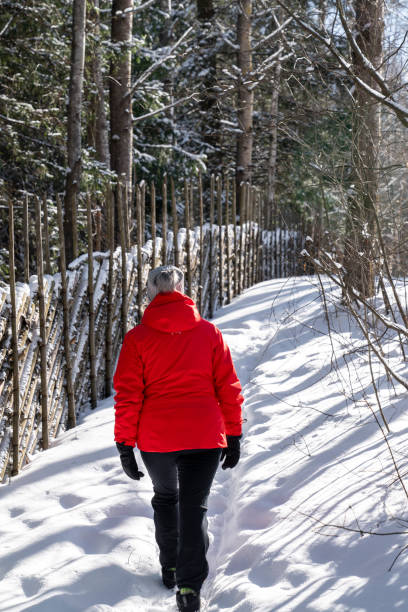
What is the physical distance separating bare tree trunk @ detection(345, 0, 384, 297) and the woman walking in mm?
892

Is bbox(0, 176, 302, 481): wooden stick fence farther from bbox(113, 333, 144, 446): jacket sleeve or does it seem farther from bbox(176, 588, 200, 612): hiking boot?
bbox(176, 588, 200, 612): hiking boot

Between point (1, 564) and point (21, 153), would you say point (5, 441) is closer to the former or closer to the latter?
Result: point (1, 564)

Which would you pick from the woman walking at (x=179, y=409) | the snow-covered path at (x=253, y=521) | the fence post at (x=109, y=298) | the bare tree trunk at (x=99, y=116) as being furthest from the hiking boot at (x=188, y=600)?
the bare tree trunk at (x=99, y=116)

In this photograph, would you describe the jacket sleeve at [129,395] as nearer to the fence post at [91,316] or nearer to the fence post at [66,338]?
the fence post at [66,338]

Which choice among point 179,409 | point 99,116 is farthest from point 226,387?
point 99,116

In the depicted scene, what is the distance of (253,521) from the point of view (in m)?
3.09

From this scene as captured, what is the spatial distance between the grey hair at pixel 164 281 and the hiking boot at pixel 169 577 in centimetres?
120

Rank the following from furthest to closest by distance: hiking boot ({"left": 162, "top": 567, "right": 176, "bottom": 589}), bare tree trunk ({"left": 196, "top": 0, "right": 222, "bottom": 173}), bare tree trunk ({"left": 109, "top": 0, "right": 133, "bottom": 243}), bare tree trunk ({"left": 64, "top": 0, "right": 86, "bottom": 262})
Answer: bare tree trunk ({"left": 196, "top": 0, "right": 222, "bottom": 173})
bare tree trunk ({"left": 109, "top": 0, "right": 133, "bottom": 243})
bare tree trunk ({"left": 64, "top": 0, "right": 86, "bottom": 262})
hiking boot ({"left": 162, "top": 567, "right": 176, "bottom": 589})

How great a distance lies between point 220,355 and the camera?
2.47 metres

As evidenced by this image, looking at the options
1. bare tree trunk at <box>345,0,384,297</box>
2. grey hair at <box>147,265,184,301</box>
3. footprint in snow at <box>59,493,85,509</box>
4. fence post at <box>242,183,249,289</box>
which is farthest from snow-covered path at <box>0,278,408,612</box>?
fence post at <box>242,183,249,289</box>

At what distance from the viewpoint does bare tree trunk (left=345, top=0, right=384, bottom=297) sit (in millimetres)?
3100

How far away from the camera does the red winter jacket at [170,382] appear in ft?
7.78

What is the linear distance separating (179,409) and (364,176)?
179 centimetres

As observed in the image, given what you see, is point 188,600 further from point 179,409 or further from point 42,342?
point 42,342
